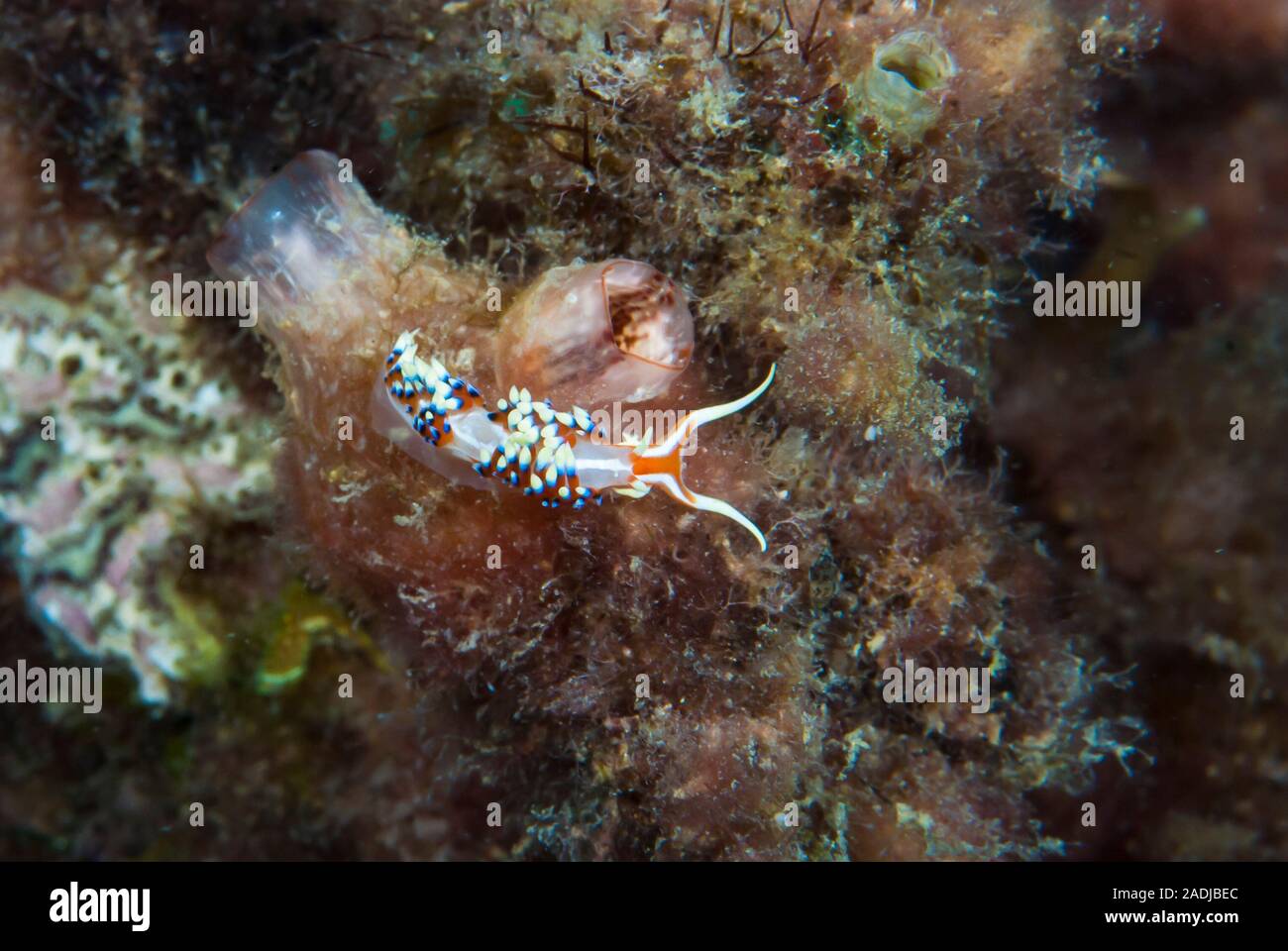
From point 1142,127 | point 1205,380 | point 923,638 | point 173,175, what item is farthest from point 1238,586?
point 173,175

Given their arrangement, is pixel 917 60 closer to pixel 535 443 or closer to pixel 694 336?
pixel 694 336

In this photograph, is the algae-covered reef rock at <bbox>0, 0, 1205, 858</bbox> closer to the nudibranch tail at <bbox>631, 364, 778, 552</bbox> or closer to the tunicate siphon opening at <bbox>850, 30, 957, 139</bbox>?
the tunicate siphon opening at <bbox>850, 30, 957, 139</bbox>

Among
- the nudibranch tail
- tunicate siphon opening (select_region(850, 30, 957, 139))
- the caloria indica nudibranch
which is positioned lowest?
the nudibranch tail

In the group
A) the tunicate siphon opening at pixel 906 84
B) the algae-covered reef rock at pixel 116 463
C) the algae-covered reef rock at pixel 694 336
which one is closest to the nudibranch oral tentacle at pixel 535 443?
the algae-covered reef rock at pixel 694 336

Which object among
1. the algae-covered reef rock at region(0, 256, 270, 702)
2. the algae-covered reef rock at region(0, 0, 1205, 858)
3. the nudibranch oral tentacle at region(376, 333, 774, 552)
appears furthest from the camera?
the algae-covered reef rock at region(0, 256, 270, 702)

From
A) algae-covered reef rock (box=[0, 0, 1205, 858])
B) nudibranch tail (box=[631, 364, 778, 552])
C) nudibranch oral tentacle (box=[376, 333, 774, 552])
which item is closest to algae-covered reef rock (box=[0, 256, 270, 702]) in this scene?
algae-covered reef rock (box=[0, 0, 1205, 858])

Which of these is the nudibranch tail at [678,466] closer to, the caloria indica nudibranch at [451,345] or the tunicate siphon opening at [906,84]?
the caloria indica nudibranch at [451,345]

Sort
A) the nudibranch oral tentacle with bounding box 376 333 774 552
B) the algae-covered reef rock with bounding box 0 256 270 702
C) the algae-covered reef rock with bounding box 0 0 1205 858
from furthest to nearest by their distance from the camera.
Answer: the algae-covered reef rock with bounding box 0 256 270 702
the algae-covered reef rock with bounding box 0 0 1205 858
the nudibranch oral tentacle with bounding box 376 333 774 552
